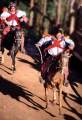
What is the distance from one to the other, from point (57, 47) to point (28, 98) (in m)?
1.97

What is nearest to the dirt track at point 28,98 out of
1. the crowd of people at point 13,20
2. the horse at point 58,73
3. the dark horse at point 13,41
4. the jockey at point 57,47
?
the horse at point 58,73

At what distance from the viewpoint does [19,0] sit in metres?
30.0

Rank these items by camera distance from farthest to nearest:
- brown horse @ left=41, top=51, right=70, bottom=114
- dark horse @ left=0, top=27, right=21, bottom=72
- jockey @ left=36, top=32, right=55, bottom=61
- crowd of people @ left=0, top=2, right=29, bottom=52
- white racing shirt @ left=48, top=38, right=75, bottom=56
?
crowd of people @ left=0, top=2, right=29, bottom=52, dark horse @ left=0, top=27, right=21, bottom=72, jockey @ left=36, top=32, right=55, bottom=61, white racing shirt @ left=48, top=38, right=75, bottom=56, brown horse @ left=41, top=51, right=70, bottom=114

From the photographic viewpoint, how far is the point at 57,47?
13.0 m

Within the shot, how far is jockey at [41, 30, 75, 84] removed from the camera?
12859 millimetres

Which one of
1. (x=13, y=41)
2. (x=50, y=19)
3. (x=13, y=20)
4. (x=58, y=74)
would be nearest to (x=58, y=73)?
(x=58, y=74)

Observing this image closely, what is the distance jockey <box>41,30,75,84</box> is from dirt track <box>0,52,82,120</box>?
39.7 inches

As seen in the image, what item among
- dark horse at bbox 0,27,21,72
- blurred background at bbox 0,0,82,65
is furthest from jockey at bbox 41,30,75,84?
blurred background at bbox 0,0,82,65

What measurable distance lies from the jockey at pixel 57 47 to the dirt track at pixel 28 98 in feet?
3.31

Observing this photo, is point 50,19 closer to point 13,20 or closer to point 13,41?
point 13,20

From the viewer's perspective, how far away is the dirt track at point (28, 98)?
41.2ft

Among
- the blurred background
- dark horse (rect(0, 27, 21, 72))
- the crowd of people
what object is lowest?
the blurred background

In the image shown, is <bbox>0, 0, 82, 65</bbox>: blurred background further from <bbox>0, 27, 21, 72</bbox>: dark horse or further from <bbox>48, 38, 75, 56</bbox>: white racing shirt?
<bbox>48, 38, 75, 56</bbox>: white racing shirt

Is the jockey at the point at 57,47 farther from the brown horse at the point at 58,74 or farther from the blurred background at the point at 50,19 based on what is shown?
the blurred background at the point at 50,19
